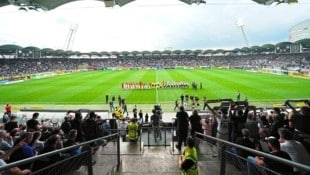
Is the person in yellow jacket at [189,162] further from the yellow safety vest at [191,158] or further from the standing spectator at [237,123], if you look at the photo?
the standing spectator at [237,123]

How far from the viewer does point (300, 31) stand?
181 meters

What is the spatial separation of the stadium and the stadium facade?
72938 mm

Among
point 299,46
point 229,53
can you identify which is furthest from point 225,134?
point 229,53

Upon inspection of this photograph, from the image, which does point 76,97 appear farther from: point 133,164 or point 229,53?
point 229,53

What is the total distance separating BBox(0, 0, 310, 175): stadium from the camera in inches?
218

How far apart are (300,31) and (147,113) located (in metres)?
177

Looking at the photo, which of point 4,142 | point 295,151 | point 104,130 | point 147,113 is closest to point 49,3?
point 104,130

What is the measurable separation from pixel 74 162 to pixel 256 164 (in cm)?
277

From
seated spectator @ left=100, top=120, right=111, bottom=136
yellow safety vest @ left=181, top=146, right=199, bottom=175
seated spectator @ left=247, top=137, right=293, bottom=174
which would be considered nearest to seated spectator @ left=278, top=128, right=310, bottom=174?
seated spectator @ left=247, top=137, right=293, bottom=174

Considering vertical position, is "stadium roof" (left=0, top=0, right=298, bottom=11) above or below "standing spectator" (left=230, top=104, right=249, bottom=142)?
above

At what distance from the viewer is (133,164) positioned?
8.63 metres

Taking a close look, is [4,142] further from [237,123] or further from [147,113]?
[147,113]

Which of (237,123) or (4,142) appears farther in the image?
(237,123)

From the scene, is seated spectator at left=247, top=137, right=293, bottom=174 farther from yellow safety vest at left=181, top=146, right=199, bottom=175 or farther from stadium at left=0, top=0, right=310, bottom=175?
yellow safety vest at left=181, top=146, right=199, bottom=175
